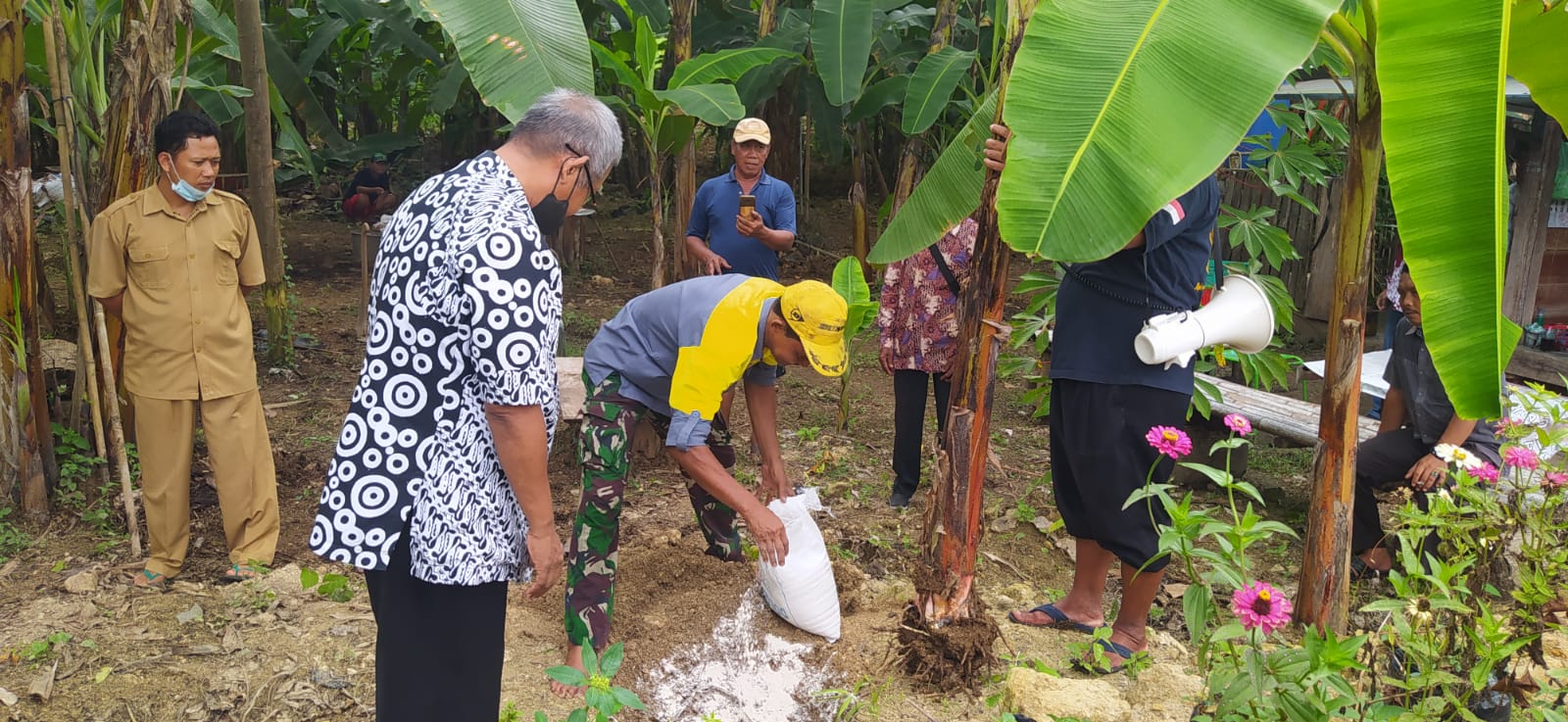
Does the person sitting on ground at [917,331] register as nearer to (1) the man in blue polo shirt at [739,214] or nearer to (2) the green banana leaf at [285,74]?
(1) the man in blue polo shirt at [739,214]

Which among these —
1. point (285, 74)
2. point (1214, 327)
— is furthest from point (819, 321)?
point (285, 74)

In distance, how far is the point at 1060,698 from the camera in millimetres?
2699

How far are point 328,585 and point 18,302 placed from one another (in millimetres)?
1660

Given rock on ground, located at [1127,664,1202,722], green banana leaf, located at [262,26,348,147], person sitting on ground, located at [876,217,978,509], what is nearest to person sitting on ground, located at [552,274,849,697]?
rock on ground, located at [1127,664,1202,722]

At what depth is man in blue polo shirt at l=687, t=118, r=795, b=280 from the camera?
4.89 m

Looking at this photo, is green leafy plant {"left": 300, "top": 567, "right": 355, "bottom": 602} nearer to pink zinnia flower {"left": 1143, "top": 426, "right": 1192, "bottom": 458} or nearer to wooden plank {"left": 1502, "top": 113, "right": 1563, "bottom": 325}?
pink zinnia flower {"left": 1143, "top": 426, "right": 1192, "bottom": 458}

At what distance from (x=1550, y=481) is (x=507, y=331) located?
2152 mm

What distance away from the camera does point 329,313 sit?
7801mm

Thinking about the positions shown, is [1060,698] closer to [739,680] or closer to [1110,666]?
[1110,666]

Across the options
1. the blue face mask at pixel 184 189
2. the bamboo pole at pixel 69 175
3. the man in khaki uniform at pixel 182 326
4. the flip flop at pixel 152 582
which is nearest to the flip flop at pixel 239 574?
the man in khaki uniform at pixel 182 326

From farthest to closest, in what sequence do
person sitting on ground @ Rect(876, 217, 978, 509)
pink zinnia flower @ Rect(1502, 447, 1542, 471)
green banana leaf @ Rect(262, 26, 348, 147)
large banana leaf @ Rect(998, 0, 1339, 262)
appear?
green banana leaf @ Rect(262, 26, 348, 147) → person sitting on ground @ Rect(876, 217, 978, 509) → pink zinnia flower @ Rect(1502, 447, 1542, 471) → large banana leaf @ Rect(998, 0, 1339, 262)

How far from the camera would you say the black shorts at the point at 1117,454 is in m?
2.96

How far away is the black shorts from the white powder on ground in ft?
2.99

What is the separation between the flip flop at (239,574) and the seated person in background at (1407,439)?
3714 millimetres
